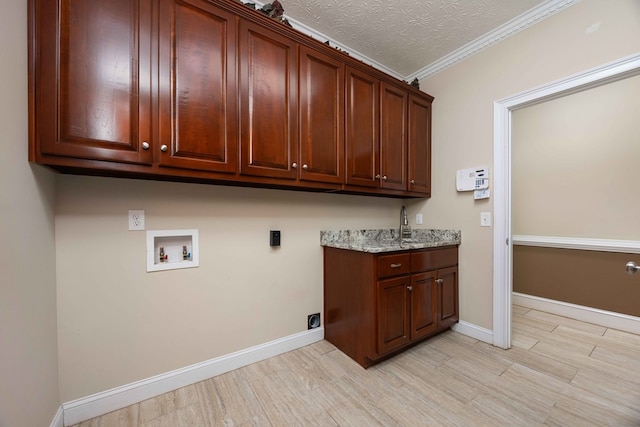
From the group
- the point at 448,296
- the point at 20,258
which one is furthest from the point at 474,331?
the point at 20,258

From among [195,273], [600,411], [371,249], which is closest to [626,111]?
[600,411]

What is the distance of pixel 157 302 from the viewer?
4.91 feet

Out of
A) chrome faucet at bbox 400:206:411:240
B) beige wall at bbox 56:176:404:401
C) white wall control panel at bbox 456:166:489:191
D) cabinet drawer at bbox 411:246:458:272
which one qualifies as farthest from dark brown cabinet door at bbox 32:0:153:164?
white wall control panel at bbox 456:166:489:191

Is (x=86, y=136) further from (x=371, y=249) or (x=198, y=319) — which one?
(x=371, y=249)

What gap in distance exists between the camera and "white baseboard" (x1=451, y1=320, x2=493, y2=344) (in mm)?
2140

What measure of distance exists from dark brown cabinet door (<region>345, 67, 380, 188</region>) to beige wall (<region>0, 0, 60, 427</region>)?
1.72m

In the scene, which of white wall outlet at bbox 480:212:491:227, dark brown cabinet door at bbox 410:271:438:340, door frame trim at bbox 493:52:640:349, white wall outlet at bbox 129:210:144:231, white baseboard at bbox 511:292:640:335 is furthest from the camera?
white baseboard at bbox 511:292:640:335

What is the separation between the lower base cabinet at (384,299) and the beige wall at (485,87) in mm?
242

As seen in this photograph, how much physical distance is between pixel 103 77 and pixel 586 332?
423 centimetres

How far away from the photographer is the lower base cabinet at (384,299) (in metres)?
1.73

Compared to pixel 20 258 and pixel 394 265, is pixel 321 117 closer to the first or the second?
pixel 394 265

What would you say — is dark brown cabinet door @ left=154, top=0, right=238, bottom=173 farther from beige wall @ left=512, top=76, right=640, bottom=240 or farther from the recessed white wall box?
beige wall @ left=512, top=76, right=640, bottom=240

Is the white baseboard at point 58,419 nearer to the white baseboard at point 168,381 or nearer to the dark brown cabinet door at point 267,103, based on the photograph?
the white baseboard at point 168,381

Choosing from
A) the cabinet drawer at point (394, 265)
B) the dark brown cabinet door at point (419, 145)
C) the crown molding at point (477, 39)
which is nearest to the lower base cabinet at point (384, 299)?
the cabinet drawer at point (394, 265)
